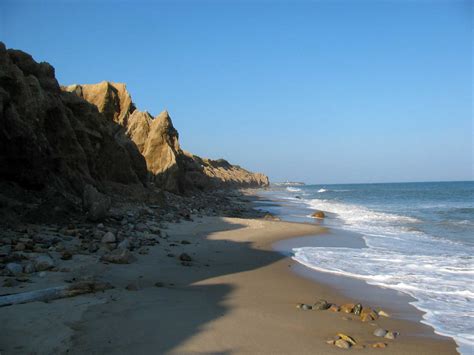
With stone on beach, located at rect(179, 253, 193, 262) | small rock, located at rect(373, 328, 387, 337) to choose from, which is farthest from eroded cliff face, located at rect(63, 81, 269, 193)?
small rock, located at rect(373, 328, 387, 337)

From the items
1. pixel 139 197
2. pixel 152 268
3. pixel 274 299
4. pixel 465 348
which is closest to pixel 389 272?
pixel 274 299

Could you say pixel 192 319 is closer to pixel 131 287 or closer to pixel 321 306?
pixel 131 287

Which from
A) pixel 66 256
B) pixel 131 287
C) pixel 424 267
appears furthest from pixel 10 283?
pixel 424 267

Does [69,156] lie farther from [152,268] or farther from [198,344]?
[198,344]

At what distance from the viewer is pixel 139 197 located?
21516 millimetres

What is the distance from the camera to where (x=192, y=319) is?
566cm

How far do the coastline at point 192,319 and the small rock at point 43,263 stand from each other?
0.57 metres

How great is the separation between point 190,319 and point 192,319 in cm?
3

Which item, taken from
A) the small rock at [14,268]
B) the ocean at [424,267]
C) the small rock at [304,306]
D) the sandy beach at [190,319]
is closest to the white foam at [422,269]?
the ocean at [424,267]

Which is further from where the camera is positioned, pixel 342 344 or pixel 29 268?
pixel 29 268

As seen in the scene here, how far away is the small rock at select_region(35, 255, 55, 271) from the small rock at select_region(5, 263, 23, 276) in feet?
1.00

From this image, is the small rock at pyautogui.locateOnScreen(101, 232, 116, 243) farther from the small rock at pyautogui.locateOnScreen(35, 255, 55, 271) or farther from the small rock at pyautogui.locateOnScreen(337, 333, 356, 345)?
the small rock at pyautogui.locateOnScreen(337, 333, 356, 345)

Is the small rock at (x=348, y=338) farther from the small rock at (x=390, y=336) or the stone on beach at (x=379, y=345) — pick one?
the small rock at (x=390, y=336)

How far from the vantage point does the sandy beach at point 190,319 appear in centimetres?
465
